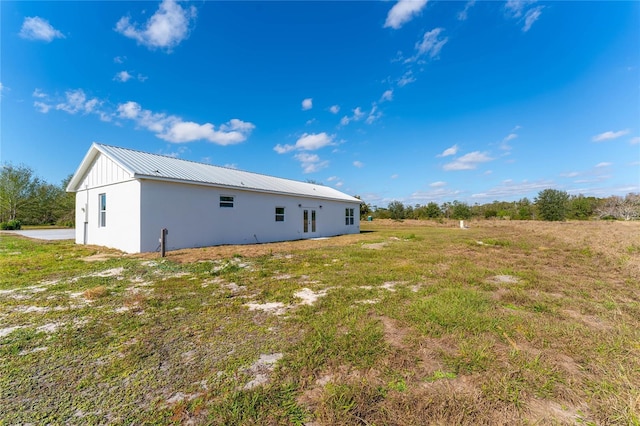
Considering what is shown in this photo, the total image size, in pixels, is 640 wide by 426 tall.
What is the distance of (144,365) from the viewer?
233 centimetres

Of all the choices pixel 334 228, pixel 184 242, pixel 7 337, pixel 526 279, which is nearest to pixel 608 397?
pixel 526 279

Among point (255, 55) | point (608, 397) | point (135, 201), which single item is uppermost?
point (255, 55)

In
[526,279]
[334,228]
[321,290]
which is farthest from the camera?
[334,228]

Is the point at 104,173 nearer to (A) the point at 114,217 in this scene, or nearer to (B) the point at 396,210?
(A) the point at 114,217

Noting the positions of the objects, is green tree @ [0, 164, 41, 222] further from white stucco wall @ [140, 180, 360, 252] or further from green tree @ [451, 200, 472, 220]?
green tree @ [451, 200, 472, 220]

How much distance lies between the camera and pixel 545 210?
1510 inches

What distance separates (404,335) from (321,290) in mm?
1988

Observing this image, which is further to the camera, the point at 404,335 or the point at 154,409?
the point at 404,335

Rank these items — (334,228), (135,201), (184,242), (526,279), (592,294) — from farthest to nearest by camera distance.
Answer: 1. (334,228)
2. (184,242)
3. (135,201)
4. (526,279)
5. (592,294)

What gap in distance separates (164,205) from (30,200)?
29.5 m

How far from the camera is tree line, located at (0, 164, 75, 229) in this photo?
25.0 meters

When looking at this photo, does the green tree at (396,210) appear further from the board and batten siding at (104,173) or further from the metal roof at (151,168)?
the board and batten siding at (104,173)

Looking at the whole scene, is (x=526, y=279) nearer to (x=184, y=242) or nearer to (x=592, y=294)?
(x=592, y=294)

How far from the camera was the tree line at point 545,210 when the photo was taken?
37.3 metres
